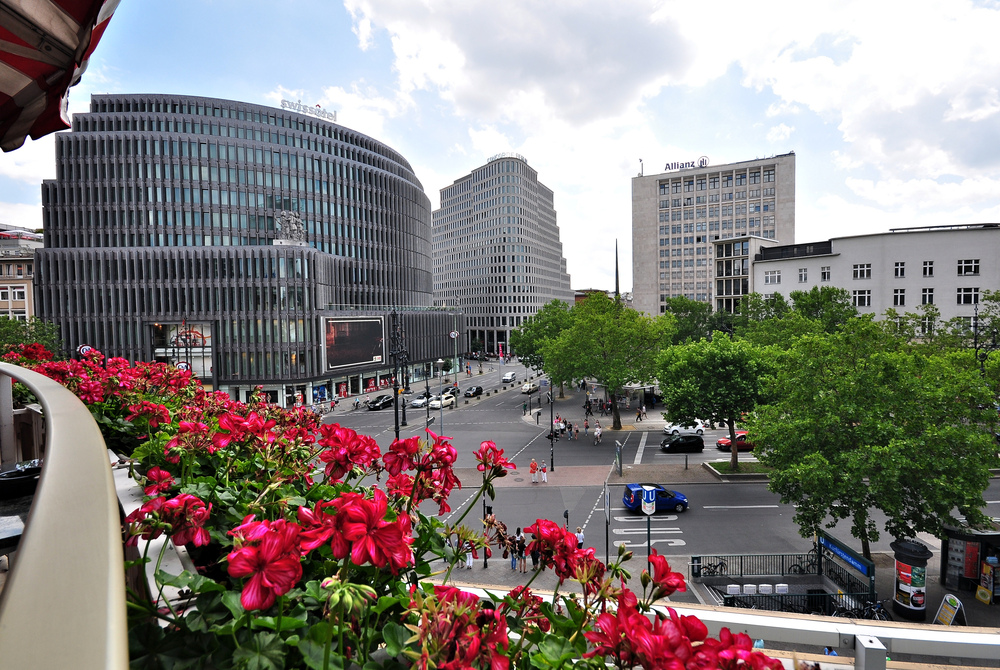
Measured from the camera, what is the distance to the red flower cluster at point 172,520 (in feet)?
6.93

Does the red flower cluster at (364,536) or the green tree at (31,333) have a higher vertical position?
the green tree at (31,333)

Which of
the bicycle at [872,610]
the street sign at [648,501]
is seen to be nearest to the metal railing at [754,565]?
the bicycle at [872,610]

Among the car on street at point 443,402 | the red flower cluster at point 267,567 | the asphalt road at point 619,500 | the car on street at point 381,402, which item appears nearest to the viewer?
the red flower cluster at point 267,567

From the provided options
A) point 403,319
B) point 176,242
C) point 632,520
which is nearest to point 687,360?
point 632,520

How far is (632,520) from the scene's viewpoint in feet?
69.0

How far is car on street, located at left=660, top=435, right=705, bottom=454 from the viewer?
102 ft

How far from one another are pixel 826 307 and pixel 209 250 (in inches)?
2254

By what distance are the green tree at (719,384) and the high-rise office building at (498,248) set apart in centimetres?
8244

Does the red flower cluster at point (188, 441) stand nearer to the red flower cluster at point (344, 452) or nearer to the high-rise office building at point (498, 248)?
the red flower cluster at point (344, 452)

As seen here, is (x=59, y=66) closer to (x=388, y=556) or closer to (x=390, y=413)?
(x=388, y=556)

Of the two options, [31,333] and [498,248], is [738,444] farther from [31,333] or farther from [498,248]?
[498,248]

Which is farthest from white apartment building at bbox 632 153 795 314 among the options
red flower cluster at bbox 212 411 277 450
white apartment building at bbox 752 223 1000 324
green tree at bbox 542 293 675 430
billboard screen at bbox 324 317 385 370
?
red flower cluster at bbox 212 411 277 450

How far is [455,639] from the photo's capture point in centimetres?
174

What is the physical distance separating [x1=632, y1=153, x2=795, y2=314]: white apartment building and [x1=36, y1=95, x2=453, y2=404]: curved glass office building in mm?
57429
